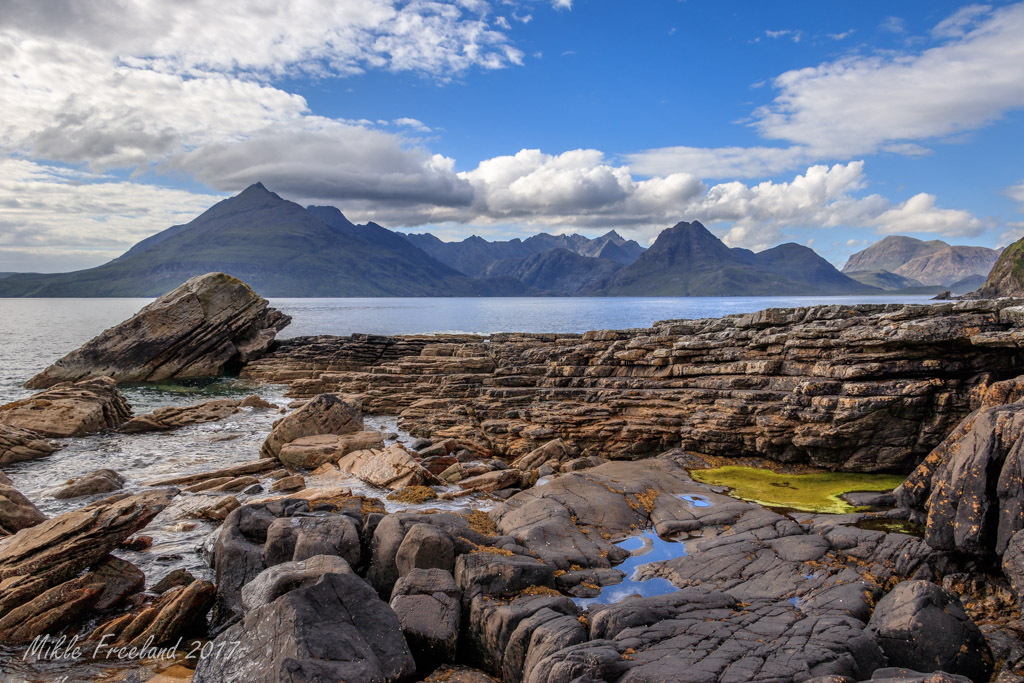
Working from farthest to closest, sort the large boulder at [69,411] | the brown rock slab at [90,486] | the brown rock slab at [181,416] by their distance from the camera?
the brown rock slab at [181,416] < the large boulder at [69,411] < the brown rock slab at [90,486]

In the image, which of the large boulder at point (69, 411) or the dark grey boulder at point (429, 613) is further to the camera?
the large boulder at point (69, 411)

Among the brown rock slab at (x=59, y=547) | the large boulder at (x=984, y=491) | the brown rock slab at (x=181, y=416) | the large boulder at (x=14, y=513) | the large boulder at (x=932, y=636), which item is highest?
the large boulder at (x=984, y=491)

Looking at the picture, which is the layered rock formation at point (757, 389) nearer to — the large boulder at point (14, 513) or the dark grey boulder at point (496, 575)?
the dark grey boulder at point (496, 575)

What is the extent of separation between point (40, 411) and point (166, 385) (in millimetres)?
24057

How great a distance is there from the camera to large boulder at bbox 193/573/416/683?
9773 mm

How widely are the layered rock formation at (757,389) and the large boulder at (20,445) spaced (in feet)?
64.2

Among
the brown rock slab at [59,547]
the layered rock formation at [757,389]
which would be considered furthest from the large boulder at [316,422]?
the brown rock slab at [59,547]

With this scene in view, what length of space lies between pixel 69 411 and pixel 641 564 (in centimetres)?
3836

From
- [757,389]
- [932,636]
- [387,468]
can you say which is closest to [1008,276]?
[757,389]

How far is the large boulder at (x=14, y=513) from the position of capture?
18016 millimetres

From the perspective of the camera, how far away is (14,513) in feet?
60.2

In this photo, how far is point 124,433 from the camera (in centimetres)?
3544

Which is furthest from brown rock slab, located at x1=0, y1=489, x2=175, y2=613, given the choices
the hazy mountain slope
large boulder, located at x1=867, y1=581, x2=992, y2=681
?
the hazy mountain slope

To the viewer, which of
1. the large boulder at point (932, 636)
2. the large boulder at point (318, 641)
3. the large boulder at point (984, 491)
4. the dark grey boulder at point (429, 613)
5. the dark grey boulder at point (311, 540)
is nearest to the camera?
the large boulder at point (318, 641)
